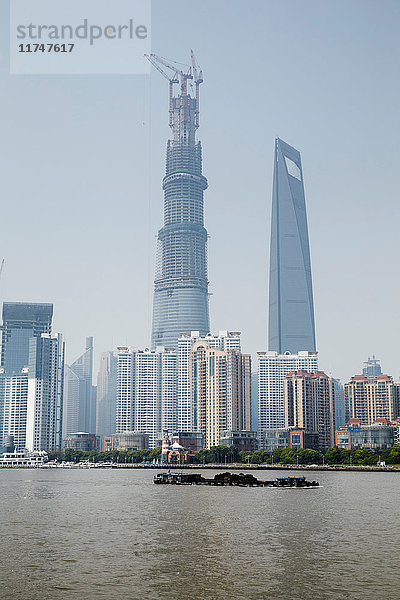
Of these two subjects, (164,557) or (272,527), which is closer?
(164,557)

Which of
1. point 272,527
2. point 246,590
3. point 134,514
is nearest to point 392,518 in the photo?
point 272,527

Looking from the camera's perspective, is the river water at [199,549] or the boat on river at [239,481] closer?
the river water at [199,549]

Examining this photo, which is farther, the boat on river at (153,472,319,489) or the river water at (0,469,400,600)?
the boat on river at (153,472,319,489)

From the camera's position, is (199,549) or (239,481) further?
(239,481)

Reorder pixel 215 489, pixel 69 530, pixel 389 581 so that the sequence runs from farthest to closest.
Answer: pixel 215 489 → pixel 69 530 → pixel 389 581

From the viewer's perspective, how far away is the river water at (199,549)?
37531 mm

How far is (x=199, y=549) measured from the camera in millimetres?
49500

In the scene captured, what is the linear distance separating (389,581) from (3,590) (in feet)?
64.7

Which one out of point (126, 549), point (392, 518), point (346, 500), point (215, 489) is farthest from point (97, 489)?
point (126, 549)

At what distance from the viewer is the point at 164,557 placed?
46.1 metres

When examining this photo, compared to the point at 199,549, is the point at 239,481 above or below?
below

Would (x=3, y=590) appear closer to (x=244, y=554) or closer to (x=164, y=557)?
(x=164, y=557)

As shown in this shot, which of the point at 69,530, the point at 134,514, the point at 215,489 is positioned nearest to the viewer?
the point at 69,530

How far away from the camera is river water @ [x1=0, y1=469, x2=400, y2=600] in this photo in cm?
3753
